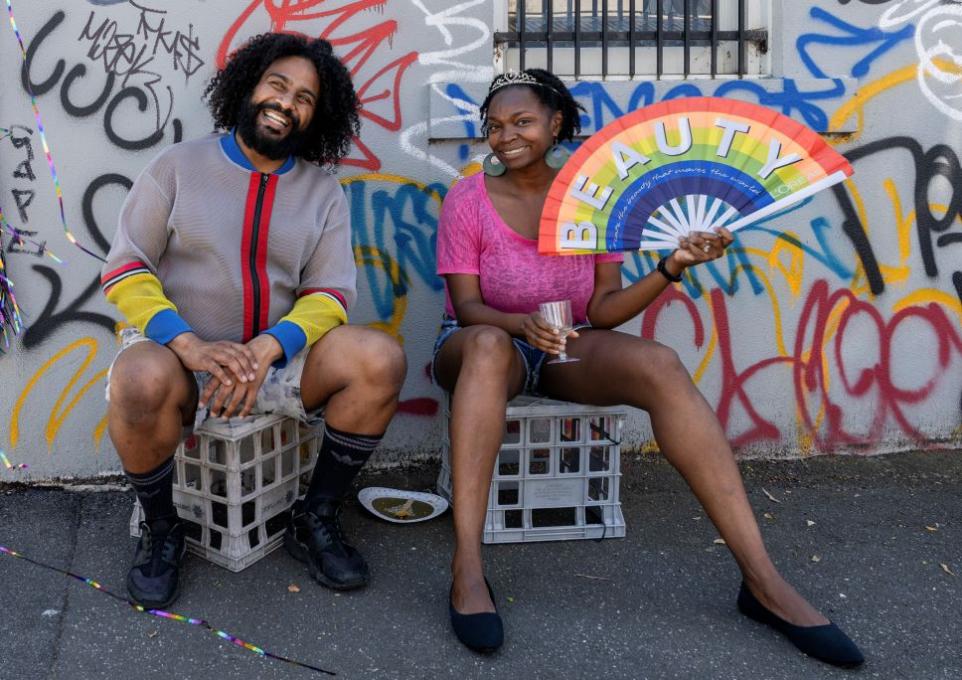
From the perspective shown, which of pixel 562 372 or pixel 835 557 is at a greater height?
pixel 562 372

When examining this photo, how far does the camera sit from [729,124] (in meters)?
2.48

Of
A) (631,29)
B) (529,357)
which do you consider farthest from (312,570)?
(631,29)

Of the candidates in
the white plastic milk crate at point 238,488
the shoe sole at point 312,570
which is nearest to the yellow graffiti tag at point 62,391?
the white plastic milk crate at point 238,488

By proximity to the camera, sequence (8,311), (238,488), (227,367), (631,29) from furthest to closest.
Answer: (631,29), (8,311), (238,488), (227,367)

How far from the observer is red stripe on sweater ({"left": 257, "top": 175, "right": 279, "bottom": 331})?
2656 millimetres

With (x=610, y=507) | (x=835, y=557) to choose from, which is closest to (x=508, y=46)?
(x=610, y=507)

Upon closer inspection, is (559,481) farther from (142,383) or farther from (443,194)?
(142,383)

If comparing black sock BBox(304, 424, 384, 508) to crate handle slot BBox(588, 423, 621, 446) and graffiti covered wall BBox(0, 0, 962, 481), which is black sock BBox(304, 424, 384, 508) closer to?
crate handle slot BBox(588, 423, 621, 446)

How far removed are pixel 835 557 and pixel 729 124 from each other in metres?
1.36

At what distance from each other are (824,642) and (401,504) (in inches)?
55.7

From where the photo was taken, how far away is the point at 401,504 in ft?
10.1

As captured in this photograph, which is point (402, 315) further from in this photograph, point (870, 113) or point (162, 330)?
point (870, 113)

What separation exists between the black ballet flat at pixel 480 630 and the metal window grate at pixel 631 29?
6.98 ft

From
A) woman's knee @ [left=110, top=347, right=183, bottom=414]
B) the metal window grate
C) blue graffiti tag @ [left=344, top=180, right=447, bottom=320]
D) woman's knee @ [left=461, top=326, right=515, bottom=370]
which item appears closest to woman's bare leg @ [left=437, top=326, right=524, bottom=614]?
woman's knee @ [left=461, top=326, right=515, bottom=370]
